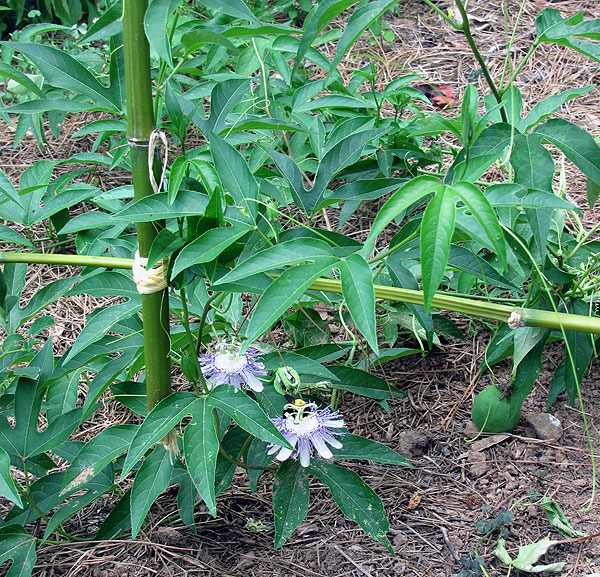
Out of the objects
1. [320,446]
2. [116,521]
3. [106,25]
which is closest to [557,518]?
[320,446]

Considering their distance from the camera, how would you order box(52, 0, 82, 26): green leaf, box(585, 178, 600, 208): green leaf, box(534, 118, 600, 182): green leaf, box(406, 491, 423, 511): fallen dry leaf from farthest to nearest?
box(52, 0, 82, 26): green leaf, box(406, 491, 423, 511): fallen dry leaf, box(585, 178, 600, 208): green leaf, box(534, 118, 600, 182): green leaf

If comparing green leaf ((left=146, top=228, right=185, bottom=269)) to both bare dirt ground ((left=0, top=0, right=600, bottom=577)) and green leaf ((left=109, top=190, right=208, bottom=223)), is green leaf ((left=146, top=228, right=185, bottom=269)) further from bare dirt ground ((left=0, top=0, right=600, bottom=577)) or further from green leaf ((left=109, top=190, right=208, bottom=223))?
bare dirt ground ((left=0, top=0, right=600, bottom=577))

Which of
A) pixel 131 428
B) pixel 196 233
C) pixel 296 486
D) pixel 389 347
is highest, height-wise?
pixel 196 233

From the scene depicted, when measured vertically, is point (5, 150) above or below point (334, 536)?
above

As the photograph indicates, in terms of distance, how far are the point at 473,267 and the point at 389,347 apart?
0.68 metres

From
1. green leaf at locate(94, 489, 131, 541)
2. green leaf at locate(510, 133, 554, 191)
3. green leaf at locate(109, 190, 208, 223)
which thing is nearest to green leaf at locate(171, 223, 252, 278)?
green leaf at locate(109, 190, 208, 223)

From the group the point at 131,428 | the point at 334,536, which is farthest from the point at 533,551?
the point at 131,428

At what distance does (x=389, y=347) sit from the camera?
69.9 inches

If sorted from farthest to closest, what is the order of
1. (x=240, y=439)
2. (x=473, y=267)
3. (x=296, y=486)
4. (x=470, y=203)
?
(x=240, y=439) → (x=296, y=486) → (x=473, y=267) → (x=470, y=203)

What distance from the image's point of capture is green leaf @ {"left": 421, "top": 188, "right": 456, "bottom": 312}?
77 cm

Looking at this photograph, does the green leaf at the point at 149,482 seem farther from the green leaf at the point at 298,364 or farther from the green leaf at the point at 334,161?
the green leaf at the point at 334,161

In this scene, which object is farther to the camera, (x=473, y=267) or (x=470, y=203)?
(x=473, y=267)

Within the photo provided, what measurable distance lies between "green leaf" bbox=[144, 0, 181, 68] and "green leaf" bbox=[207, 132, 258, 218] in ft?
0.68

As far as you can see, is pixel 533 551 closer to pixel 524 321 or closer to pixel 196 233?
pixel 524 321
